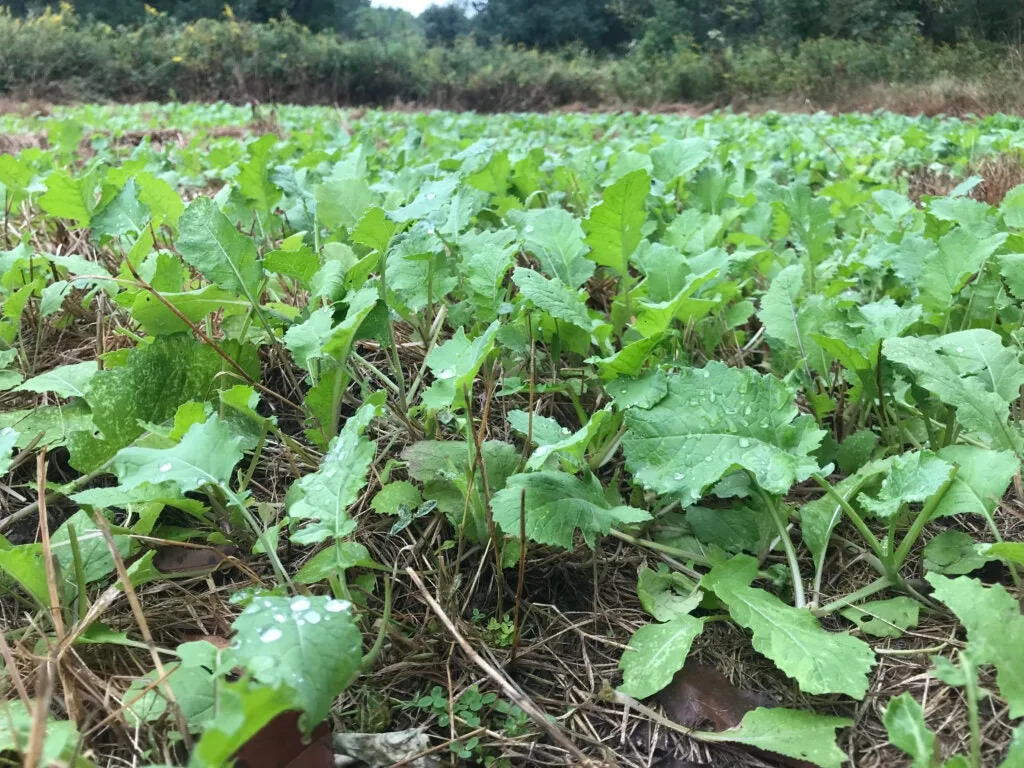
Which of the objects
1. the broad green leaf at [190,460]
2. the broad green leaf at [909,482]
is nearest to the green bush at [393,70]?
the broad green leaf at [909,482]

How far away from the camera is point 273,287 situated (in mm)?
1718

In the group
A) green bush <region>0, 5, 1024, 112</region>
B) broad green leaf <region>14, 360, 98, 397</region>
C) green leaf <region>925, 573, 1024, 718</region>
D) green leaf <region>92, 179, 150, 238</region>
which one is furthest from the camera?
green bush <region>0, 5, 1024, 112</region>

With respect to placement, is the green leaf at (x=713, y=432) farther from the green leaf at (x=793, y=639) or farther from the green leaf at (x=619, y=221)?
the green leaf at (x=619, y=221)

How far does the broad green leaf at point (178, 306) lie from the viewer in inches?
49.7

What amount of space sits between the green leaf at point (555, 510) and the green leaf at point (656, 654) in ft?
0.48

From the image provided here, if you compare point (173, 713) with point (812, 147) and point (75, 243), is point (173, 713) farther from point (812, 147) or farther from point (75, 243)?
point (812, 147)

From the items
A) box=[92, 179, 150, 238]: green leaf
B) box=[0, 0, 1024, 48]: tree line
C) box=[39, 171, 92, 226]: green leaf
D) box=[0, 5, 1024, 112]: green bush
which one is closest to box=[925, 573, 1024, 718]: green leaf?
box=[92, 179, 150, 238]: green leaf

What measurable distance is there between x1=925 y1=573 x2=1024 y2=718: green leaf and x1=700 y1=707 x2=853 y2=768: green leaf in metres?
0.18

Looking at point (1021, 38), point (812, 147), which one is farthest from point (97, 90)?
point (1021, 38)

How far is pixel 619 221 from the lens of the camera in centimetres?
147

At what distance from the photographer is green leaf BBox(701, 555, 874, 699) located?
84 centimetres

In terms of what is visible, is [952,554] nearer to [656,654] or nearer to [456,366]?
[656,654]

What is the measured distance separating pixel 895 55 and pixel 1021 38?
2206 millimetres

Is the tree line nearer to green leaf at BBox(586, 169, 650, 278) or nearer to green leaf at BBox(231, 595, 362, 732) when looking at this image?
green leaf at BBox(586, 169, 650, 278)
